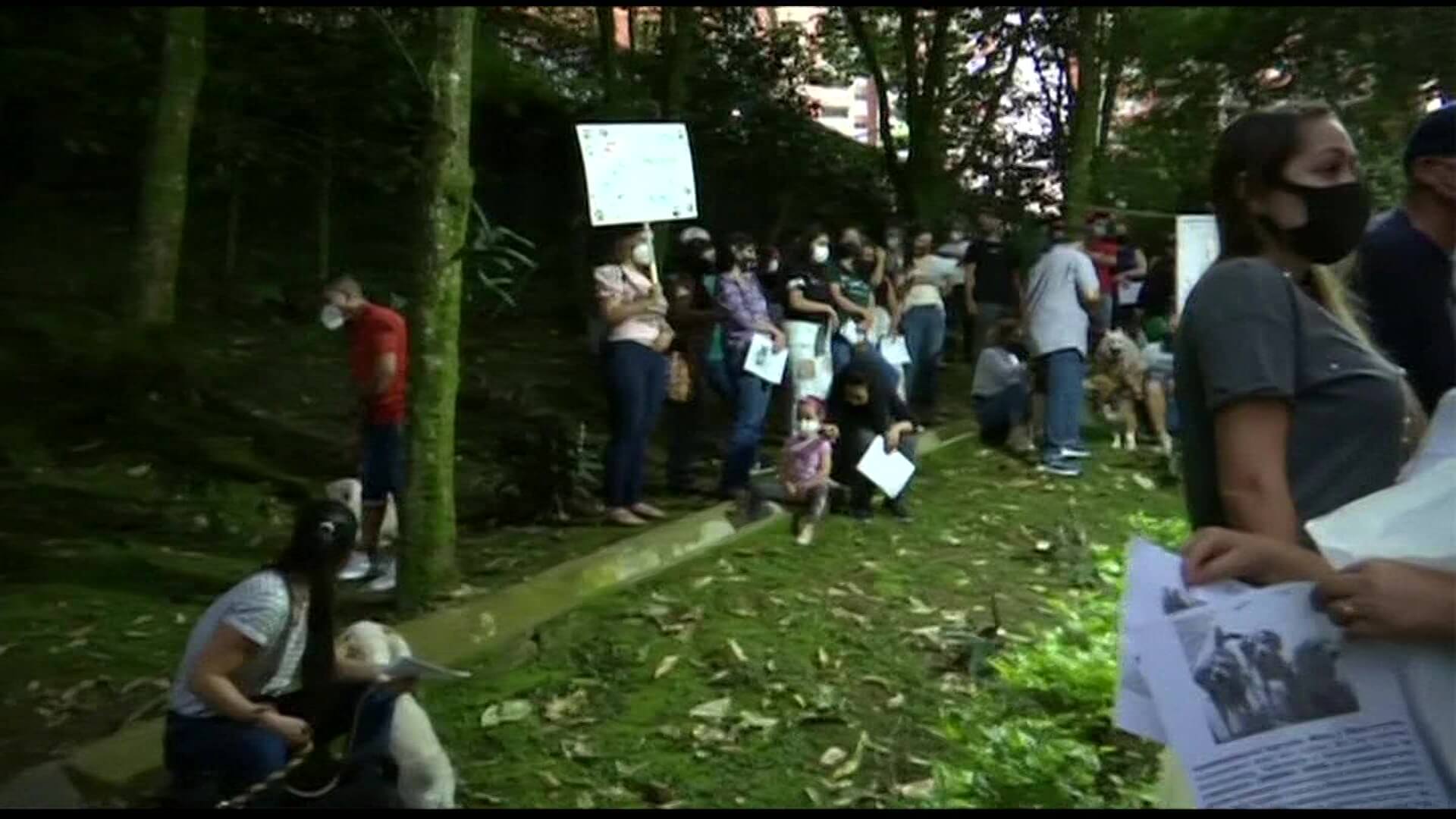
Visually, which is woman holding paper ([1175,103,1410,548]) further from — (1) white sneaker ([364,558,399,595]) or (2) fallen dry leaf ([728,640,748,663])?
(1) white sneaker ([364,558,399,595])

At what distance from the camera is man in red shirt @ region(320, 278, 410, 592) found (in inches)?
285

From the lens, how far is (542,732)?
203 inches

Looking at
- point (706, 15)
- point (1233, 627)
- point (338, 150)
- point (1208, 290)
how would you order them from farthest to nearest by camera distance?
point (706, 15) → point (338, 150) → point (1208, 290) → point (1233, 627)

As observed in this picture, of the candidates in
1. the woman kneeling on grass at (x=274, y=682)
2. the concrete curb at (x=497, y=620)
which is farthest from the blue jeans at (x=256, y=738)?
the concrete curb at (x=497, y=620)

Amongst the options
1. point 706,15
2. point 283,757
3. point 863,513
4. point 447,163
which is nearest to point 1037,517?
point 863,513

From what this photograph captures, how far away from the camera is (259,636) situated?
13.4ft

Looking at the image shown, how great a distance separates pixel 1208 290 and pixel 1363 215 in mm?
286

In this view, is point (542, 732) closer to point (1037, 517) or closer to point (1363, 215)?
point (1363, 215)

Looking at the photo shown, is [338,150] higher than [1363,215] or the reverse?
higher

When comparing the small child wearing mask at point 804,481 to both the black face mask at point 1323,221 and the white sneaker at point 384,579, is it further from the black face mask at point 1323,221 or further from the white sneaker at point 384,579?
the black face mask at point 1323,221

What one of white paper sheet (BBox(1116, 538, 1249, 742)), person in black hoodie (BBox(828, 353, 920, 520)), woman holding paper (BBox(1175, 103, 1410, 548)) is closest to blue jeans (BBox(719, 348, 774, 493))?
person in black hoodie (BBox(828, 353, 920, 520))

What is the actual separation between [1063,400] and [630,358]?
3505 millimetres

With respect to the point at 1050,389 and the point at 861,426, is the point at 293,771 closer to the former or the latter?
the point at 861,426

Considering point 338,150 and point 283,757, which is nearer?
point 283,757
